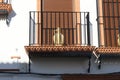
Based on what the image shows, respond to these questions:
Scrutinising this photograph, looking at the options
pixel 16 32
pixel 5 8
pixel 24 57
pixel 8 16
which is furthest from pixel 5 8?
pixel 24 57

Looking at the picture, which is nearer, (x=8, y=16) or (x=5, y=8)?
(x=5, y=8)

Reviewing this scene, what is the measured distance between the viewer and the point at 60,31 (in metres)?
10.6

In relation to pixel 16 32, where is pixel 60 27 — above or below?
above

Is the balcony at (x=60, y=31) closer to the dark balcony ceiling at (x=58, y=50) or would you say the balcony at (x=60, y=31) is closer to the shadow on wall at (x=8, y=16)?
the dark balcony ceiling at (x=58, y=50)

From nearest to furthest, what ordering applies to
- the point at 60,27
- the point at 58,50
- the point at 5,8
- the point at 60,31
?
1. the point at 58,50
2. the point at 5,8
3. the point at 60,31
4. the point at 60,27

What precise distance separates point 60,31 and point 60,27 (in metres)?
0.30

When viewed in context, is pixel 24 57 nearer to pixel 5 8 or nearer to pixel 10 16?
pixel 10 16

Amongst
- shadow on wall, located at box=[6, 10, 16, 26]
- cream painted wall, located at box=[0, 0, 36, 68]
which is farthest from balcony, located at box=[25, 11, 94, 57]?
shadow on wall, located at box=[6, 10, 16, 26]

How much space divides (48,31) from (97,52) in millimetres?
1404

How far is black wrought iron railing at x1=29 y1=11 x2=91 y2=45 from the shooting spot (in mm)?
10578

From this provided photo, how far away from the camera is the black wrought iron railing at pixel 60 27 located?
1058 centimetres

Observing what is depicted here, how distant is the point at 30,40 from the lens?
34.2 feet

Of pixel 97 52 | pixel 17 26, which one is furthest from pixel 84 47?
pixel 17 26

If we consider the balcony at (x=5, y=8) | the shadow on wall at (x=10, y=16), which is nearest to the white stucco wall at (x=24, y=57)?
the shadow on wall at (x=10, y=16)
